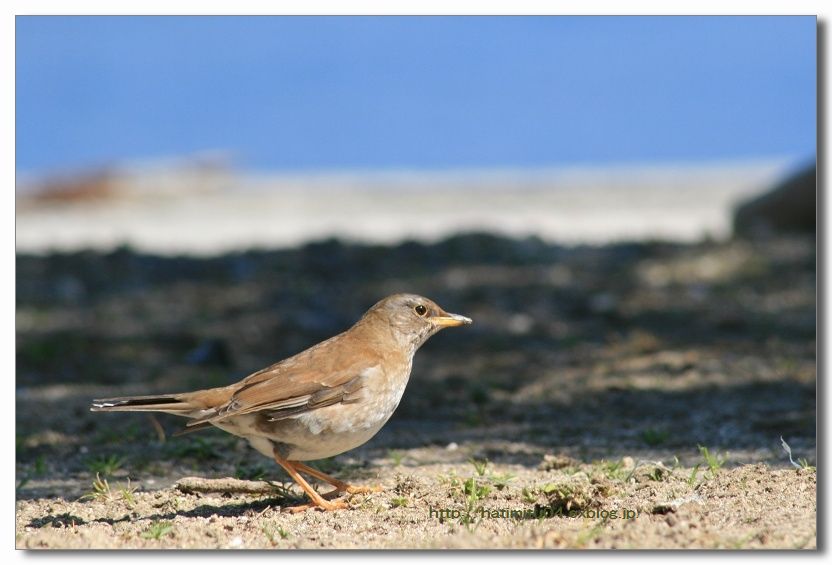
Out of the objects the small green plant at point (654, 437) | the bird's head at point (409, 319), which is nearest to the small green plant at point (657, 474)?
the small green plant at point (654, 437)

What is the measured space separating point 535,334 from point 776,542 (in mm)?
6695

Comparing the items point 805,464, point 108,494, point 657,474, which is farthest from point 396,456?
point 805,464

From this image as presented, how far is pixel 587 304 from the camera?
12344mm

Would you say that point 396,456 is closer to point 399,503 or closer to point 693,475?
point 399,503

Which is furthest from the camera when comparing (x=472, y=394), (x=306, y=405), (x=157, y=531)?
(x=472, y=394)

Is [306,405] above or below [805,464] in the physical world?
above

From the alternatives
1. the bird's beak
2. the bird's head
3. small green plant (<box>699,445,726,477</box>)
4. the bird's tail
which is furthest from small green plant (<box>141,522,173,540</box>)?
small green plant (<box>699,445,726,477</box>)

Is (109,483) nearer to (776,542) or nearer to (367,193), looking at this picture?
(776,542)

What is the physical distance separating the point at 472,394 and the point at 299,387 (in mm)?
3417

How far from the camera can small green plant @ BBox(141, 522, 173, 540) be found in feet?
17.8

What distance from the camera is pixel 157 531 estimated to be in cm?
548

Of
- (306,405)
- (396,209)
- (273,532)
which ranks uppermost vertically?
(396,209)

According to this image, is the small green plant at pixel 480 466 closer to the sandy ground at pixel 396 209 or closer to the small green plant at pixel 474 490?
the small green plant at pixel 474 490

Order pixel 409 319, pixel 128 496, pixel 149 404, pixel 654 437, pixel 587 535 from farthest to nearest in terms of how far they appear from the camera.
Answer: pixel 654 437, pixel 409 319, pixel 128 496, pixel 149 404, pixel 587 535
